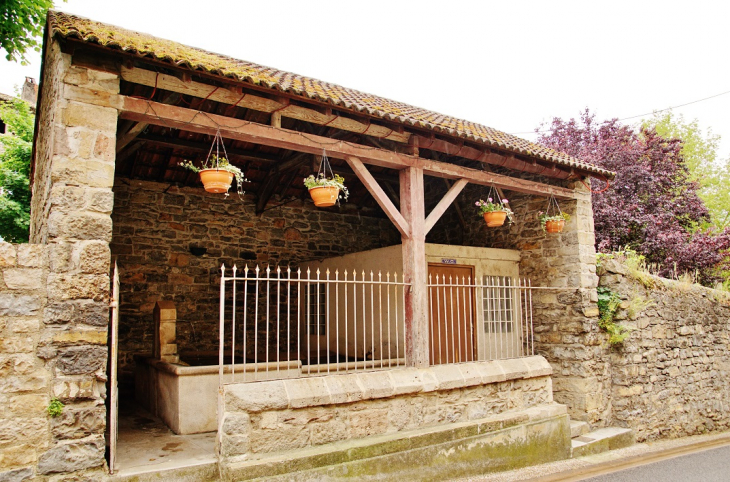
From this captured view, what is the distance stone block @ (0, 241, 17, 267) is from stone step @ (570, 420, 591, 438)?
7059mm

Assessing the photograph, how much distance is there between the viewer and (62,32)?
4.15 m

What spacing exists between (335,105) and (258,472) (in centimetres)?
360

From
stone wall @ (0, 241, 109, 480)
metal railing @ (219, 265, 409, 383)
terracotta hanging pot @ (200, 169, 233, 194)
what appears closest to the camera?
stone wall @ (0, 241, 109, 480)

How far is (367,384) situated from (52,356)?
9.39 ft

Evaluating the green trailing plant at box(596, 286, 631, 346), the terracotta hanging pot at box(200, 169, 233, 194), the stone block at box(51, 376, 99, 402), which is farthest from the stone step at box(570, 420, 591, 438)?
the stone block at box(51, 376, 99, 402)

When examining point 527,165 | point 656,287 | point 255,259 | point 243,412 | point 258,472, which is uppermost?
point 527,165

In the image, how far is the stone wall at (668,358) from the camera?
334 inches

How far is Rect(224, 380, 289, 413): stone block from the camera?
15.0ft

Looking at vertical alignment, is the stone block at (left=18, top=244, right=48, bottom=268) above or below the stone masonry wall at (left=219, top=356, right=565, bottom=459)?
above

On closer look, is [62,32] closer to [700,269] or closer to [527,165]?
[527,165]

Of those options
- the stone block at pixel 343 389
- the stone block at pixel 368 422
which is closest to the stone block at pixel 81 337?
the stone block at pixel 343 389

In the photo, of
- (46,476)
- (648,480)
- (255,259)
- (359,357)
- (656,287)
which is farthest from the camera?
(255,259)

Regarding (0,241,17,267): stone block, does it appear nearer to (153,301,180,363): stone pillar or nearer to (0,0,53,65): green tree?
(153,301,180,363): stone pillar

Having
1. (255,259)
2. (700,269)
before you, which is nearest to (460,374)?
(255,259)
